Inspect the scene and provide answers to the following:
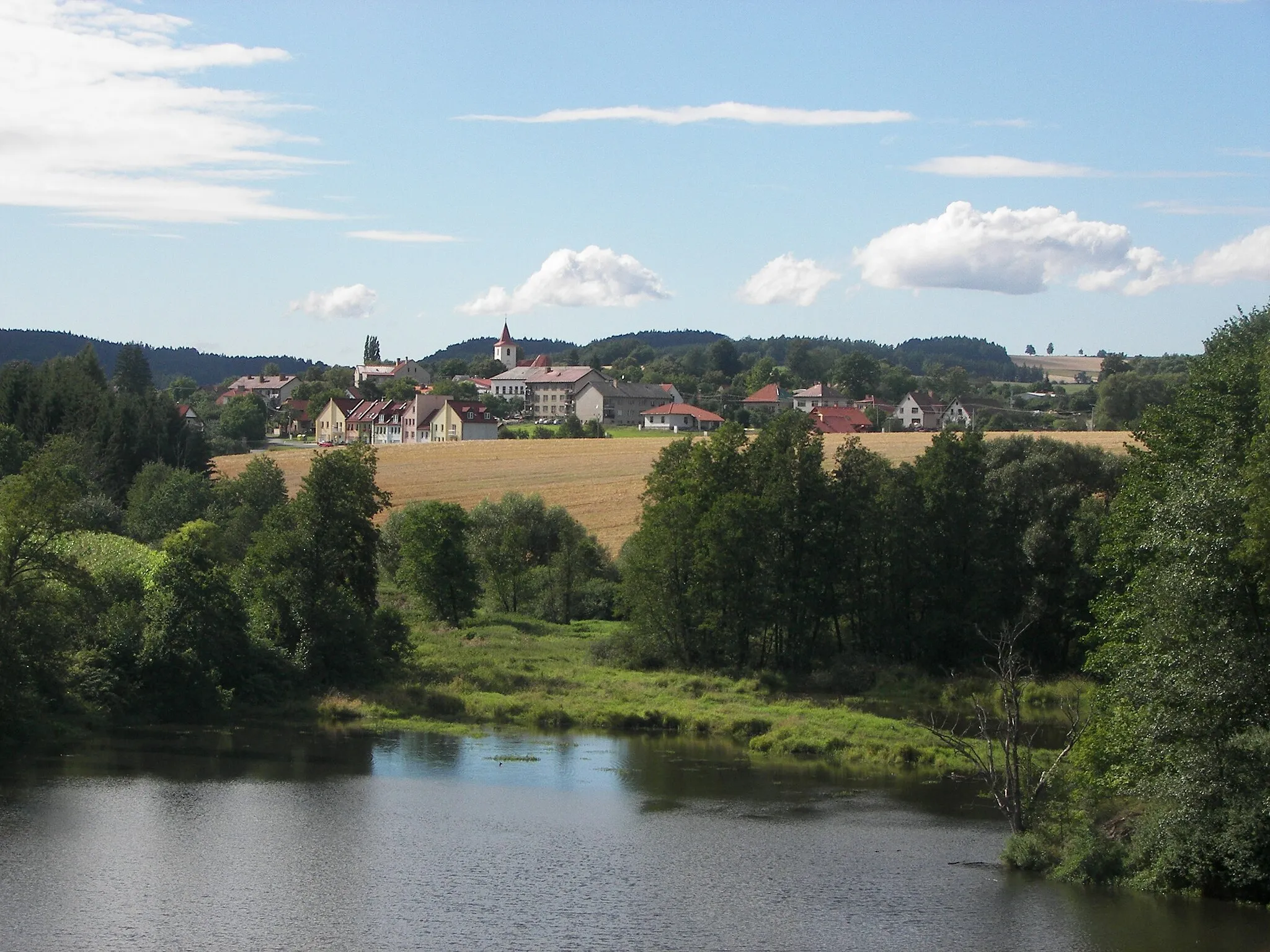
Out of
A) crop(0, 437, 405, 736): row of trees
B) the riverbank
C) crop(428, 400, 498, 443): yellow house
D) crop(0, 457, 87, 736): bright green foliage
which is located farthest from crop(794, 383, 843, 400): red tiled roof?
crop(0, 457, 87, 736): bright green foliage

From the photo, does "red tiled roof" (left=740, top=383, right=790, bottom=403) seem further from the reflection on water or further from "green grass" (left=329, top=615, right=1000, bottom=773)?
the reflection on water

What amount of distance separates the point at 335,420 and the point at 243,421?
2027cm

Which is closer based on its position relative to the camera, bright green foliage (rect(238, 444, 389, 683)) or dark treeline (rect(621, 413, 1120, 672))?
bright green foliage (rect(238, 444, 389, 683))

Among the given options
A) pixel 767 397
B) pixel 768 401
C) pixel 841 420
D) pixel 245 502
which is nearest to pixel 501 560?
pixel 245 502

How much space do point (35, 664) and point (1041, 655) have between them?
39160 mm

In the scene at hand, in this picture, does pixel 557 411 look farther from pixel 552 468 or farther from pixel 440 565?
pixel 440 565

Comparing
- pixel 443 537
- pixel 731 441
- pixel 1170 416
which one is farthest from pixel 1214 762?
pixel 443 537

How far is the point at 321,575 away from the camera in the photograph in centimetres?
5144

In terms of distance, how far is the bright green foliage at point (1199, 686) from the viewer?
2792cm

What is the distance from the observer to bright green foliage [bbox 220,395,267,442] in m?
141

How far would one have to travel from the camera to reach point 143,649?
151 ft

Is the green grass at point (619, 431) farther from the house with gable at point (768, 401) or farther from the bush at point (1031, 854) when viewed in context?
the bush at point (1031, 854)

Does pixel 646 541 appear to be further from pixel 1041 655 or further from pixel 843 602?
pixel 1041 655

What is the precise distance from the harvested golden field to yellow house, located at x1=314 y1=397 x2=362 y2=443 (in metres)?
29.4
